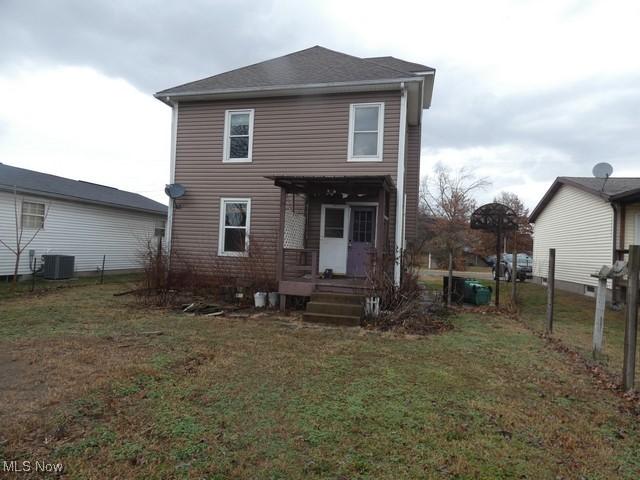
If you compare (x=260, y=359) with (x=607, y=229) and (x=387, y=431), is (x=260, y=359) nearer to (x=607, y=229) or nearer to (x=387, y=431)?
(x=387, y=431)

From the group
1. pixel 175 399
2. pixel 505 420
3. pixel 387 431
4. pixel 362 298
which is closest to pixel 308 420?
pixel 387 431

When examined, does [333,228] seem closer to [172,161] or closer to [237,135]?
[237,135]

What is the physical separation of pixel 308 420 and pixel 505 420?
1.80 m

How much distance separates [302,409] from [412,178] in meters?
9.95

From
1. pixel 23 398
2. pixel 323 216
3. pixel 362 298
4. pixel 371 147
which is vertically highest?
pixel 371 147

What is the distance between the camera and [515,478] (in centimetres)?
238

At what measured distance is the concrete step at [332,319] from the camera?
23.7 ft

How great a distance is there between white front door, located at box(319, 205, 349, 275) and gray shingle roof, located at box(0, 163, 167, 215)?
34.5ft

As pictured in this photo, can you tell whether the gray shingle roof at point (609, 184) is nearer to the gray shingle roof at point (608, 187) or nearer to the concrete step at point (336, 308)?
the gray shingle roof at point (608, 187)

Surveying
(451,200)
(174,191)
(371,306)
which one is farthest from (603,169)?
(451,200)

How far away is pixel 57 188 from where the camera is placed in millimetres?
14219

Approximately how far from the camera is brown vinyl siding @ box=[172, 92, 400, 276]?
9734mm

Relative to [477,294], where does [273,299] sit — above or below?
below

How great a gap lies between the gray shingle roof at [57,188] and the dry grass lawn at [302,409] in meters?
9.09
